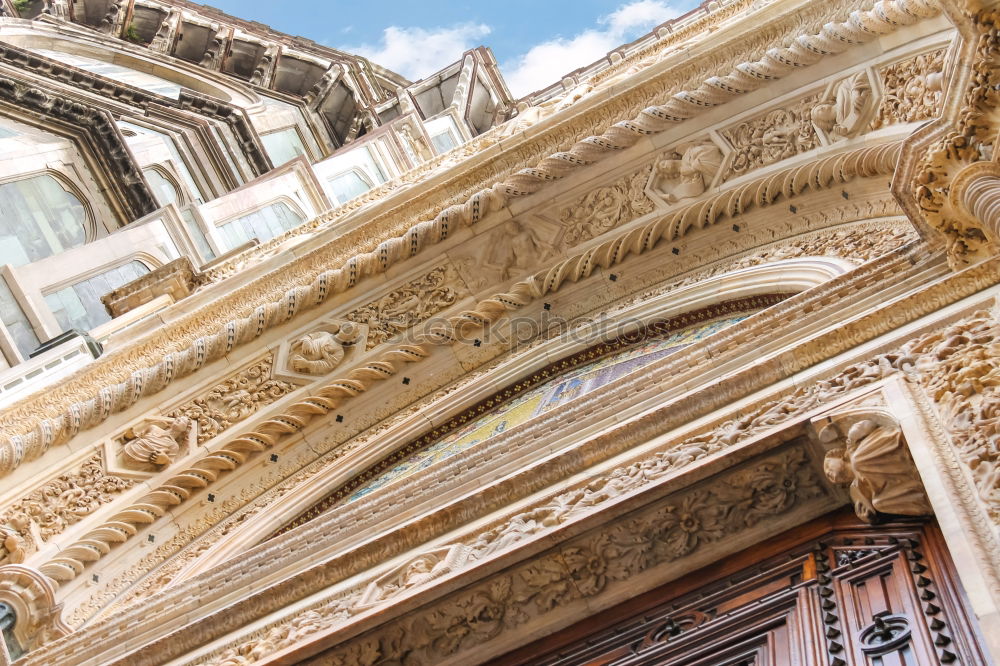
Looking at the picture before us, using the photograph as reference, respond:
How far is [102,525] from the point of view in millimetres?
8531

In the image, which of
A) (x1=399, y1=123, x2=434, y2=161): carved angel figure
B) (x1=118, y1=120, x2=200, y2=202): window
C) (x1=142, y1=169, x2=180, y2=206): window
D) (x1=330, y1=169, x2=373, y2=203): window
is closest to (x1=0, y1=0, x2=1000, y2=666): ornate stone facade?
(x1=330, y1=169, x2=373, y2=203): window

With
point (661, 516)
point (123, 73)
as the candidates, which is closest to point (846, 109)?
point (661, 516)

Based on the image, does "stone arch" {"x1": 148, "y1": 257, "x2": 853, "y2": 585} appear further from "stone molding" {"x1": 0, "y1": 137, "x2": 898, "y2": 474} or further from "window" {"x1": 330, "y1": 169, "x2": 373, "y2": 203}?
"window" {"x1": 330, "y1": 169, "x2": 373, "y2": 203}

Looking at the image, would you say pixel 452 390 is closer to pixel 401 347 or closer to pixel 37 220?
pixel 401 347

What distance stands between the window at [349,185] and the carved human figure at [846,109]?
37.6 feet

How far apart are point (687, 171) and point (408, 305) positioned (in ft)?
7.80

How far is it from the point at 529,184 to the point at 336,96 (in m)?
18.2

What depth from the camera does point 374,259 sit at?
10.1 m

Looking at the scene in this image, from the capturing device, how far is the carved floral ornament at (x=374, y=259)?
28.6ft

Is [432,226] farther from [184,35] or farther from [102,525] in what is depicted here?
[184,35]

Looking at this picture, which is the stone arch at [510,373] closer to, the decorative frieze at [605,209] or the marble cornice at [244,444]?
the marble cornice at [244,444]

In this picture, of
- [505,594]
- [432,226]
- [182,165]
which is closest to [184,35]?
[182,165]

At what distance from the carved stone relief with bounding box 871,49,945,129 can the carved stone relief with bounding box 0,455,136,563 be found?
5.62 metres

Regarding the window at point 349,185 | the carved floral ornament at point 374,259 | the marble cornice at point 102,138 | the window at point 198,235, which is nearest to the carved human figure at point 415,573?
the carved floral ornament at point 374,259
